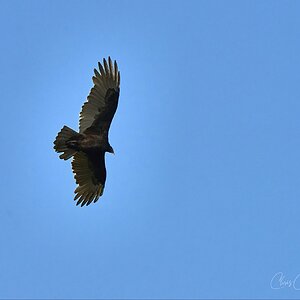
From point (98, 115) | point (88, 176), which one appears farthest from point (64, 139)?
point (88, 176)

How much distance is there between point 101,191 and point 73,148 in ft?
7.03

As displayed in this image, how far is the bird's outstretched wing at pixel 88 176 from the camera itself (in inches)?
1008

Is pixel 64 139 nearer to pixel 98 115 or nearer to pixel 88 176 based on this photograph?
pixel 98 115

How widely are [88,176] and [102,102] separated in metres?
2.40

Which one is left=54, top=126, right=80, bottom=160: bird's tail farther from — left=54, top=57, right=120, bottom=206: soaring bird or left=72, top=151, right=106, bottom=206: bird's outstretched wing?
left=72, top=151, right=106, bottom=206: bird's outstretched wing

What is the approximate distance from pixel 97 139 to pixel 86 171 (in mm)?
1432

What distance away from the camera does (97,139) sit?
2486cm

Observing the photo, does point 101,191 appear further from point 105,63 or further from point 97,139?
→ point 105,63

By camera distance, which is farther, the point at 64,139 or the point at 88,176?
the point at 88,176

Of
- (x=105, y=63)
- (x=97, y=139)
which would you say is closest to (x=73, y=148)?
(x=97, y=139)

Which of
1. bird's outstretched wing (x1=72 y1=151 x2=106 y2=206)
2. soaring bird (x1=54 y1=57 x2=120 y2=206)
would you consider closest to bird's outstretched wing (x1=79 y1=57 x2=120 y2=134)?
soaring bird (x1=54 y1=57 x2=120 y2=206)

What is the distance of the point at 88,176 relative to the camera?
26.0 meters

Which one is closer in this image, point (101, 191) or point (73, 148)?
point (73, 148)

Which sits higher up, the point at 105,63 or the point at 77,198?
the point at 105,63
